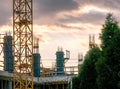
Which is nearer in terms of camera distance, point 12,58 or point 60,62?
point 12,58

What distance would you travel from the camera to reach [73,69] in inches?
4747

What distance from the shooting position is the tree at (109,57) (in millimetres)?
43812

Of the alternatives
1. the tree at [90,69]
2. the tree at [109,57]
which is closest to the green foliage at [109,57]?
the tree at [109,57]

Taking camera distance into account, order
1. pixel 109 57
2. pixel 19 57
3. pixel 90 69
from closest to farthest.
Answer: pixel 109 57, pixel 90 69, pixel 19 57

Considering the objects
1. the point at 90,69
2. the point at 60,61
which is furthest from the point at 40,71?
the point at 90,69

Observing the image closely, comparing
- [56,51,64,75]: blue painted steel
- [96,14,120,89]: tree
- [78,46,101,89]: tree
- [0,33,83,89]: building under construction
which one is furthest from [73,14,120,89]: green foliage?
[56,51,64,75]: blue painted steel

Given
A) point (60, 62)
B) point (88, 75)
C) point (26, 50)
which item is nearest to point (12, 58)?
point (26, 50)

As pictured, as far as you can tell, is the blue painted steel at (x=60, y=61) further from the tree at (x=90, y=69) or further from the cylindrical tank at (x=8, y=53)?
the tree at (x=90, y=69)

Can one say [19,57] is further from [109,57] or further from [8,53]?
[109,57]

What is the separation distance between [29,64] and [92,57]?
1642 inches

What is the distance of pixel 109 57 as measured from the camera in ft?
145

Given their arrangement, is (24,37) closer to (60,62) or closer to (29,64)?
(29,64)

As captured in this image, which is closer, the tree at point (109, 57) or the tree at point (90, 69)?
the tree at point (109, 57)

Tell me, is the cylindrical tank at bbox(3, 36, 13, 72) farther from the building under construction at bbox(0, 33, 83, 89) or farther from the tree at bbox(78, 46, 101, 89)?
the tree at bbox(78, 46, 101, 89)
